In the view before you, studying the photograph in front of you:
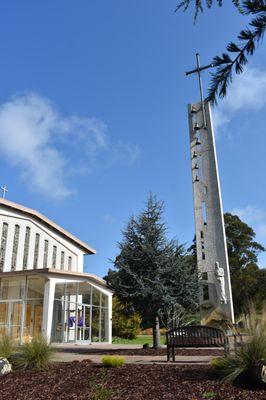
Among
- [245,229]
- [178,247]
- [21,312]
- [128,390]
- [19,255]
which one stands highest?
[245,229]

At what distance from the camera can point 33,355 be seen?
28.8ft

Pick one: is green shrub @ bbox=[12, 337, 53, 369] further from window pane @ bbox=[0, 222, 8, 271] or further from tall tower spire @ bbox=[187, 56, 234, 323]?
window pane @ bbox=[0, 222, 8, 271]

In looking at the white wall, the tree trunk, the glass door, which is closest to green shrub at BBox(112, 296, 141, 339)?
the white wall

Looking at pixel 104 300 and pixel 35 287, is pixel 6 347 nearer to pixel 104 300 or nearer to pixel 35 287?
pixel 35 287

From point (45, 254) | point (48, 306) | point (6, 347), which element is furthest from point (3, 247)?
point (6, 347)

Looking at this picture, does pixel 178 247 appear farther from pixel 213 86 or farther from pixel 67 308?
pixel 213 86

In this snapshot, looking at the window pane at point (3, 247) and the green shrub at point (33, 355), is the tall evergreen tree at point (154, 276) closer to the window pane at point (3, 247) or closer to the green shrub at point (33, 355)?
the green shrub at point (33, 355)

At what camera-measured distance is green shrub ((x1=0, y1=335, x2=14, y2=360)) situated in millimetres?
9086

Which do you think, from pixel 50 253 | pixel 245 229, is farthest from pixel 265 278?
pixel 50 253

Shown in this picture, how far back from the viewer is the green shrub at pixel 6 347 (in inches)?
358

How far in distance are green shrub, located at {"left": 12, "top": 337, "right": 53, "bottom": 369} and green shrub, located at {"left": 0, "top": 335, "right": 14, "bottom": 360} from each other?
7.3 inches

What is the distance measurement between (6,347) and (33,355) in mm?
882

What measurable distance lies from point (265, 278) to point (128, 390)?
38.0m

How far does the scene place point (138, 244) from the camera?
15.6 meters
